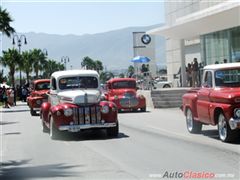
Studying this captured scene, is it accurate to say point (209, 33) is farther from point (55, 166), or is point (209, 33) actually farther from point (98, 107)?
point (55, 166)

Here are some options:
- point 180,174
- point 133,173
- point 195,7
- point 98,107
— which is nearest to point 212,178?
point 180,174

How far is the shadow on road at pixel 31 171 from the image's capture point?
34.3 ft

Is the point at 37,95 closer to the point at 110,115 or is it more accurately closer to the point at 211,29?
the point at 211,29

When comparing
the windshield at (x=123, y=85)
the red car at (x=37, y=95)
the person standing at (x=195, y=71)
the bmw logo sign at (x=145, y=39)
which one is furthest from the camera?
the bmw logo sign at (x=145, y=39)

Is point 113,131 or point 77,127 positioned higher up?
point 77,127

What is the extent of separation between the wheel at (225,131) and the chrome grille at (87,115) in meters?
3.88

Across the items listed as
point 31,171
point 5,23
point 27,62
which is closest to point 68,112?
point 31,171

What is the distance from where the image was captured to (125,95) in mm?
29141

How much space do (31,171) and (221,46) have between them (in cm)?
2927

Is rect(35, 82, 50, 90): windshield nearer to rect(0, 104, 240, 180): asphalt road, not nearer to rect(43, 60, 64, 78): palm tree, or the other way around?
rect(0, 104, 240, 180): asphalt road

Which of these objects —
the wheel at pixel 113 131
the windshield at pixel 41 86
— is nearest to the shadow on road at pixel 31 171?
the wheel at pixel 113 131

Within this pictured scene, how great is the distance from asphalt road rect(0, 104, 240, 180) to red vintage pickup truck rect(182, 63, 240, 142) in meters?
0.39

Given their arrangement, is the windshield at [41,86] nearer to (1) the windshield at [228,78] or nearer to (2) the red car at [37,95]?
(2) the red car at [37,95]

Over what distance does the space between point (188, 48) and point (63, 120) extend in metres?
38.5
